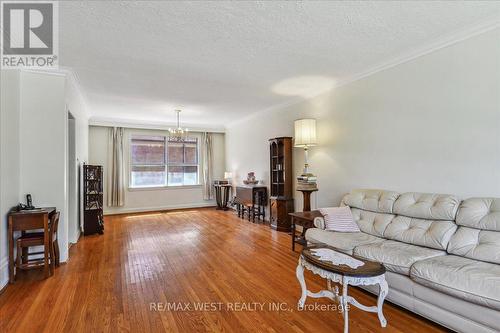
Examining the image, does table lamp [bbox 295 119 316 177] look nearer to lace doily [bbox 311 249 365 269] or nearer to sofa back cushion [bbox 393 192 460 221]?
sofa back cushion [bbox 393 192 460 221]

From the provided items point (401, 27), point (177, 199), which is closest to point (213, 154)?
point (177, 199)

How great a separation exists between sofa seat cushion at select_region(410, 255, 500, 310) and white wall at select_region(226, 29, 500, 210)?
2.99 ft

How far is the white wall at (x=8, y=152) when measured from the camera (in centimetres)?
284

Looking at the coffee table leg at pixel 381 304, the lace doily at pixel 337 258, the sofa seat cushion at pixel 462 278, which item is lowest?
the coffee table leg at pixel 381 304

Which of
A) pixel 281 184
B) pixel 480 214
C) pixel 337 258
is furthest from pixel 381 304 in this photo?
pixel 281 184

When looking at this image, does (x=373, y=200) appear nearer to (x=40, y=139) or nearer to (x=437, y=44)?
(x=437, y=44)

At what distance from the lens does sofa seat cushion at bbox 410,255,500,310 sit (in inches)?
69.0

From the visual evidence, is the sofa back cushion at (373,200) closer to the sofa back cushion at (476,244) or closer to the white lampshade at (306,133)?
the sofa back cushion at (476,244)

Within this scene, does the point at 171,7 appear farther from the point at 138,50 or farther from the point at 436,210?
the point at 436,210

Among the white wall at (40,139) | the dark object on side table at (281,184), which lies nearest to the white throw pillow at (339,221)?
the dark object on side table at (281,184)

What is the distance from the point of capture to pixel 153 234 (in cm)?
507

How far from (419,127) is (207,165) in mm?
6315

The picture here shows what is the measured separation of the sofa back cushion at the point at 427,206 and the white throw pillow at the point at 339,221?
510 mm

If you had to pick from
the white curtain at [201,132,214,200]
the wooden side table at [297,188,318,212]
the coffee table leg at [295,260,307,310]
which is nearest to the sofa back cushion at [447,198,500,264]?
the coffee table leg at [295,260,307,310]
